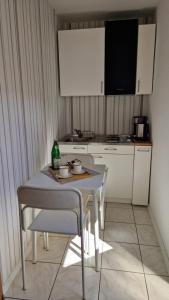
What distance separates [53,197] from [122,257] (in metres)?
1.06

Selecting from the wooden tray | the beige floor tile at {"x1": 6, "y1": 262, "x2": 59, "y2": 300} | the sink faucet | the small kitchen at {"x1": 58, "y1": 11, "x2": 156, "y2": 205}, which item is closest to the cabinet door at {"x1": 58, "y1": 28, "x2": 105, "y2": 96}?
the small kitchen at {"x1": 58, "y1": 11, "x2": 156, "y2": 205}

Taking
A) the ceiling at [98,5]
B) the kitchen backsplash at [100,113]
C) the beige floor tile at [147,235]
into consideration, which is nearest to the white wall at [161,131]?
the beige floor tile at [147,235]

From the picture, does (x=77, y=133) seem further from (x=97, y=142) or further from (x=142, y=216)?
(x=142, y=216)

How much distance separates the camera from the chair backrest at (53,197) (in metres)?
1.37

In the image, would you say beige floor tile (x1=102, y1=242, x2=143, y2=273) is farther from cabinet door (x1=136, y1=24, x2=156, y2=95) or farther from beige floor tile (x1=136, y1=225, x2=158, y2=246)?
cabinet door (x1=136, y1=24, x2=156, y2=95)

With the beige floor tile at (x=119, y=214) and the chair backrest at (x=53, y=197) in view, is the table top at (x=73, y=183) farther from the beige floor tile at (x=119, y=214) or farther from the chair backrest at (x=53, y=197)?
the beige floor tile at (x=119, y=214)

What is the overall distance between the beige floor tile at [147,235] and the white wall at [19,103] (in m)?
1.22

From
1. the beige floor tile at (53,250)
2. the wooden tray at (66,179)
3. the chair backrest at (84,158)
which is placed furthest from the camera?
the chair backrest at (84,158)

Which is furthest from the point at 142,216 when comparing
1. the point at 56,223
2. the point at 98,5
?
the point at 98,5

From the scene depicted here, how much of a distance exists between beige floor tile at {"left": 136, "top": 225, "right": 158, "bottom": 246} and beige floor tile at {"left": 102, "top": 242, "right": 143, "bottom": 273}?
13 cm

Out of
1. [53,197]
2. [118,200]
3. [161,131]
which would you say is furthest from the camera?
[118,200]

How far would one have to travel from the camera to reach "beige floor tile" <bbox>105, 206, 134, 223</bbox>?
2.60 meters

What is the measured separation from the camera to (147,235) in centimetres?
231

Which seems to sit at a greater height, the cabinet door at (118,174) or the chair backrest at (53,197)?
the chair backrest at (53,197)
